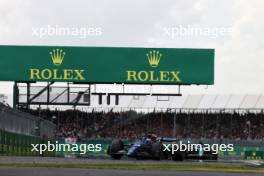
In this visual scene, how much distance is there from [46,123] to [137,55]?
7435mm

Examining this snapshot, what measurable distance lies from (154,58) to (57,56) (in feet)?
16.1

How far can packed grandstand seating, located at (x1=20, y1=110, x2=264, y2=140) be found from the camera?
48.9m

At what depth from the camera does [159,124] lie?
50.4 metres

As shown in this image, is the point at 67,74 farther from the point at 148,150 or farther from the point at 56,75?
the point at 148,150

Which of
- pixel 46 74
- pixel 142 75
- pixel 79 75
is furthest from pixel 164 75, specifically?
pixel 46 74

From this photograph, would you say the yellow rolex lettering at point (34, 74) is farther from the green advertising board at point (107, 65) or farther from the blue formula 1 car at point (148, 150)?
the blue formula 1 car at point (148, 150)

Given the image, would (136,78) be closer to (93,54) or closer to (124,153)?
(93,54)

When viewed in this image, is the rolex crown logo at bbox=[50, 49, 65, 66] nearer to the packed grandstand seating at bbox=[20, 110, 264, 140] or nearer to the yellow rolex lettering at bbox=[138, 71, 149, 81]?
the yellow rolex lettering at bbox=[138, 71, 149, 81]

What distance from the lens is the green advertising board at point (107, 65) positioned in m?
33.8

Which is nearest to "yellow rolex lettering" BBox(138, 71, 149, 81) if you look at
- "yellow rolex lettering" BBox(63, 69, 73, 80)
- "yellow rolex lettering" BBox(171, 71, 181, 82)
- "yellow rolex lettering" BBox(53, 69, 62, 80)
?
"yellow rolex lettering" BBox(171, 71, 181, 82)

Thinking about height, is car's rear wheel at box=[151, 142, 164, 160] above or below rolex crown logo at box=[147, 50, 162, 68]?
below

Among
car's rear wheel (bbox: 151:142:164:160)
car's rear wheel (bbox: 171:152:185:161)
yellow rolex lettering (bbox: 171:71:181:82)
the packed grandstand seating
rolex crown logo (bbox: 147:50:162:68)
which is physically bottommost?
car's rear wheel (bbox: 171:152:185:161)

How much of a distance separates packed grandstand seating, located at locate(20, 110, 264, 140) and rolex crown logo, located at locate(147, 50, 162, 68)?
15.2 m

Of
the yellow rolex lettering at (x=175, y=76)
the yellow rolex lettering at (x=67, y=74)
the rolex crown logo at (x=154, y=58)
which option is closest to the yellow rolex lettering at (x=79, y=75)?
the yellow rolex lettering at (x=67, y=74)
